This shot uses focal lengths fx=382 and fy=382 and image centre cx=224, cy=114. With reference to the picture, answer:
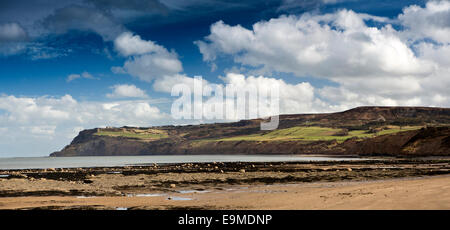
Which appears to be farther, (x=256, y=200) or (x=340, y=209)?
(x=256, y=200)

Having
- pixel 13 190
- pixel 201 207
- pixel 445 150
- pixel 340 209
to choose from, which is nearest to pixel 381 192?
pixel 340 209

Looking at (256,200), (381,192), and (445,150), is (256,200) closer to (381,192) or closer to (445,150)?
(381,192)

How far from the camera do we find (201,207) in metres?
20.1
